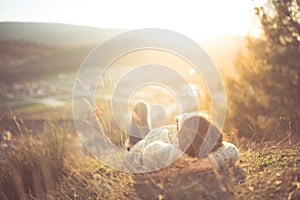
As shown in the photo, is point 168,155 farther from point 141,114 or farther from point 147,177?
point 141,114

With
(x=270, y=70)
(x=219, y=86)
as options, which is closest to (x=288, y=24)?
(x=270, y=70)

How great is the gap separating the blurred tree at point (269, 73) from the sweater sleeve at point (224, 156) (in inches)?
211

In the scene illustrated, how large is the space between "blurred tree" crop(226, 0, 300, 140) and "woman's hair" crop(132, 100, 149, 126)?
4.41m

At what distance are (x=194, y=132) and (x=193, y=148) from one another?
147 mm

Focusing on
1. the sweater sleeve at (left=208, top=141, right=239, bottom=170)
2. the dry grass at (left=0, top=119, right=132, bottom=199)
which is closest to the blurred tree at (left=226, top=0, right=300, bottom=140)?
the dry grass at (left=0, top=119, right=132, bottom=199)

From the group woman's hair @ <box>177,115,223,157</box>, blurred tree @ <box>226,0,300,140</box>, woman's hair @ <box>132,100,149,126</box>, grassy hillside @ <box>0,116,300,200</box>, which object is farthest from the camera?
blurred tree @ <box>226,0,300,140</box>

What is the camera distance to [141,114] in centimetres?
446

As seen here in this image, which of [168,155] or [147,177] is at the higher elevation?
[168,155]

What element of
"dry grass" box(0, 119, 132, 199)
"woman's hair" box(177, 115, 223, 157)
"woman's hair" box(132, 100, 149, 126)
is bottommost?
"dry grass" box(0, 119, 132, 199)

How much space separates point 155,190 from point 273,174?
37.5 inches

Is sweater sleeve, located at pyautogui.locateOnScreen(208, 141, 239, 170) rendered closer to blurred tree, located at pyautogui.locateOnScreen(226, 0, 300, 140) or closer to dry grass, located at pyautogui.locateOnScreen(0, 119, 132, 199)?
dry grass, located at pyautogui.locateOnScreen(0, 119, 132, 199)

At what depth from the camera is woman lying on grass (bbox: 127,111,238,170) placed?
2.92 m

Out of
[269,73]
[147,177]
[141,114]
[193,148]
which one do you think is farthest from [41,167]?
[269,73]

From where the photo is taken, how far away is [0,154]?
16.7 feet
